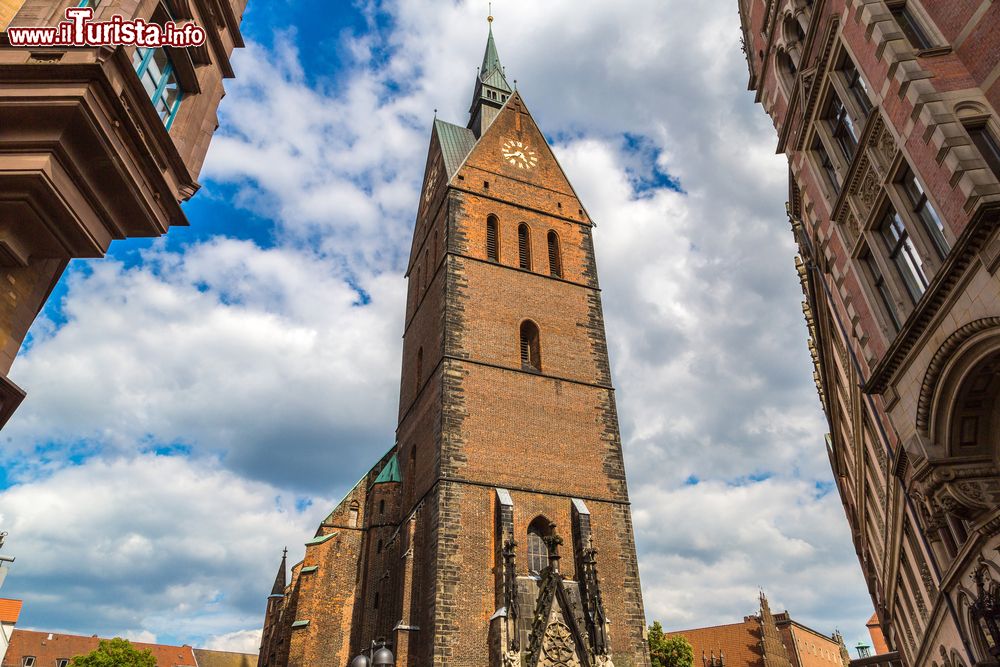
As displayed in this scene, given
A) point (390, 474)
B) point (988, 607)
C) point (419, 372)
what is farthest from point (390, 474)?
point (988, 607)

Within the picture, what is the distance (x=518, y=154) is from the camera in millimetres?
29812

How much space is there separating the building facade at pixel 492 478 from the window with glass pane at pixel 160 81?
520 inches

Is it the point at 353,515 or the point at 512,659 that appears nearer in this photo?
the point at 512,659

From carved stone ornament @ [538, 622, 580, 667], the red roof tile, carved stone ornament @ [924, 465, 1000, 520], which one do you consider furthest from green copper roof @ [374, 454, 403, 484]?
the red roof tile

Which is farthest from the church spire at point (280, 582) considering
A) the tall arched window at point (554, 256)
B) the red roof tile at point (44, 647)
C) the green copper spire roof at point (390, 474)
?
the red roof tile at point (44, 647)

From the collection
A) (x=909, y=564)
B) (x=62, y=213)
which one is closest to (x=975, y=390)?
(x=62, y=213)

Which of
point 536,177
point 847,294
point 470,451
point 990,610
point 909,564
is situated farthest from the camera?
point 536,177

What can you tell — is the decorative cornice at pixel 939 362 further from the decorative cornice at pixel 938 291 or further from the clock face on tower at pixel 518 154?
the clock face on tower at pixel 518 154

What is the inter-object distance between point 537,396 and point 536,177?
36.7 feet

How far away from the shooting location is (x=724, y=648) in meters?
50.5

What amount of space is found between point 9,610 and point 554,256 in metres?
42.7

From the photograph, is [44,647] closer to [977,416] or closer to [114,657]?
[114,657]

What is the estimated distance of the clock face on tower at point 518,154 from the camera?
96.4ft

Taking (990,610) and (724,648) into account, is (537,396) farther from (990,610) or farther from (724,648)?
(724,648)
